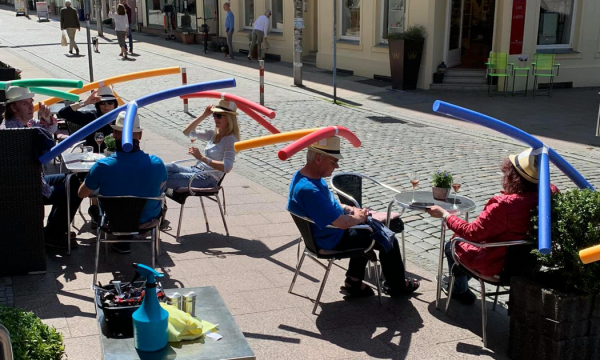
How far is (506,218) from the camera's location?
4.93m

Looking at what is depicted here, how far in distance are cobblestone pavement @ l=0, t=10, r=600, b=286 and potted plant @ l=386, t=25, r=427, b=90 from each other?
2.52 m

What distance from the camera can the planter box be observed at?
4.52 metres

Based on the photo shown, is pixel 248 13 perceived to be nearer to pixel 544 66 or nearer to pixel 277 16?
pixel 277 16

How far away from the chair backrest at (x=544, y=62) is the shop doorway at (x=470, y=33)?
6.06 ft

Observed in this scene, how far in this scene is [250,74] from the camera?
69.2ft

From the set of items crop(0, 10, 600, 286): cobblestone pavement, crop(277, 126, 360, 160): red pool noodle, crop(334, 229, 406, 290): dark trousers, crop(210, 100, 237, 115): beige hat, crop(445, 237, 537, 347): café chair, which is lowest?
crop(0, 10, 600, 286): cobblestone pavement

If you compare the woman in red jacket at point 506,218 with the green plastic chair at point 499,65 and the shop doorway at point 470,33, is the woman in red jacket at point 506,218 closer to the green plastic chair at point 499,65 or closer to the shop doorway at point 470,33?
the green plastic chair at point 499,65

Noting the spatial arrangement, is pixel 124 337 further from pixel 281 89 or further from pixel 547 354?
pixel 281 89

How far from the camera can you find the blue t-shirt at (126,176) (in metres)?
5.96

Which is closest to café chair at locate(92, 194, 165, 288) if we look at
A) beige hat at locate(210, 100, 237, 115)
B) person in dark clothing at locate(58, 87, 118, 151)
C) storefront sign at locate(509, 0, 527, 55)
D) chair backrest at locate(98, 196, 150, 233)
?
chair backrest at locate(98, 196, 150, 233)

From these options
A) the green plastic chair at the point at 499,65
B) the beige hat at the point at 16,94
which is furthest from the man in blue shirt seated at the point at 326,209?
the green plastic chair at the point at 499,65

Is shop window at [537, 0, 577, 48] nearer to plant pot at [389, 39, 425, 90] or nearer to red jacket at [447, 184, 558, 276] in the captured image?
plant pot at [389, 39, 425, 90]

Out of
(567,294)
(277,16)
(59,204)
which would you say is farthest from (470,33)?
(567,294)

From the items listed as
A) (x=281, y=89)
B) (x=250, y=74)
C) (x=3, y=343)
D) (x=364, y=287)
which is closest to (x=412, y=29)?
(x=281, y=89)
